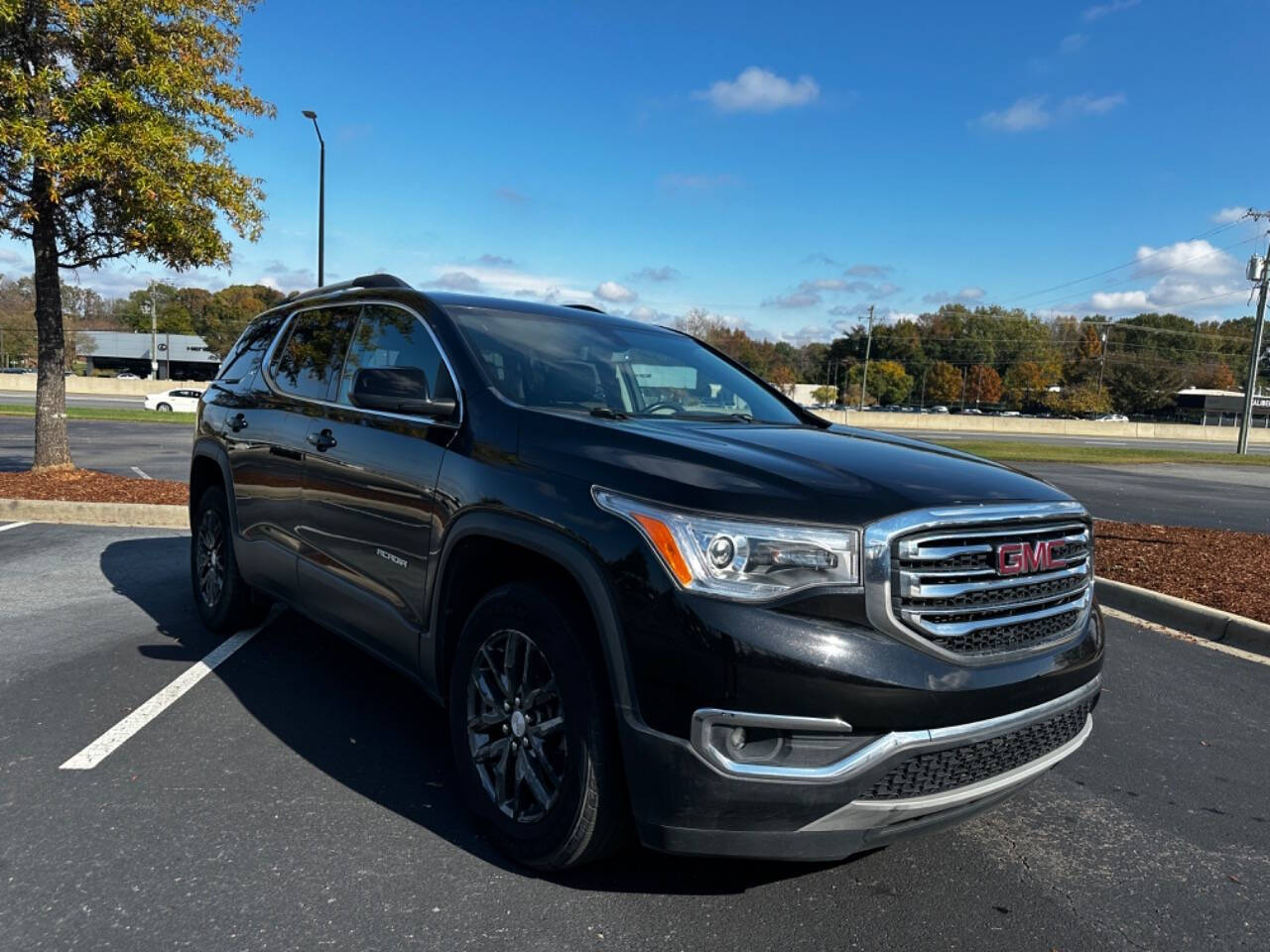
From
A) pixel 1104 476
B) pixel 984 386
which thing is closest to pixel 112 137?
pixel 1104 476

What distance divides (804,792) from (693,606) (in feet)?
1.87

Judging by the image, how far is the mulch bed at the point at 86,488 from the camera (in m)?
9.54

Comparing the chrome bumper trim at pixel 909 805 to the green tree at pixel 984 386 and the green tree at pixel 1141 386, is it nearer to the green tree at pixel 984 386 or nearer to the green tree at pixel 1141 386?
the green tree at pixel 1141 386

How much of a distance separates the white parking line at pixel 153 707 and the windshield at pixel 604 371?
2309mm

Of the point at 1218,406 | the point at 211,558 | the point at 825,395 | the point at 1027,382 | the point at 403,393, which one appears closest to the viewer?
the point at 403,393

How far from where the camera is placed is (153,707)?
423 centimetres

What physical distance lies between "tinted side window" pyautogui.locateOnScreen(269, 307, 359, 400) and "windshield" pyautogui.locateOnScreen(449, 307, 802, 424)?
86cm

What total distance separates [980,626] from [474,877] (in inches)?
69.4

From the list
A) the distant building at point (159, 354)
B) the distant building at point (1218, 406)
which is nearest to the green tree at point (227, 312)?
the distant building at point (159, 354)

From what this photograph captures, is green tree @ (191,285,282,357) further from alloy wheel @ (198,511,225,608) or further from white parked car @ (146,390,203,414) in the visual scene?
alloy wheel @ (198,511,225,608)

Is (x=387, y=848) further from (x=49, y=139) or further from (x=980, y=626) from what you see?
(x=49, y=139)

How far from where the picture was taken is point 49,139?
8492mm

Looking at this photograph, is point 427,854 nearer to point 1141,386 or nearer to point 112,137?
point 112,137

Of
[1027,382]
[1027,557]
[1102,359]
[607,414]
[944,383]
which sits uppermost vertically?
[1102,359]
